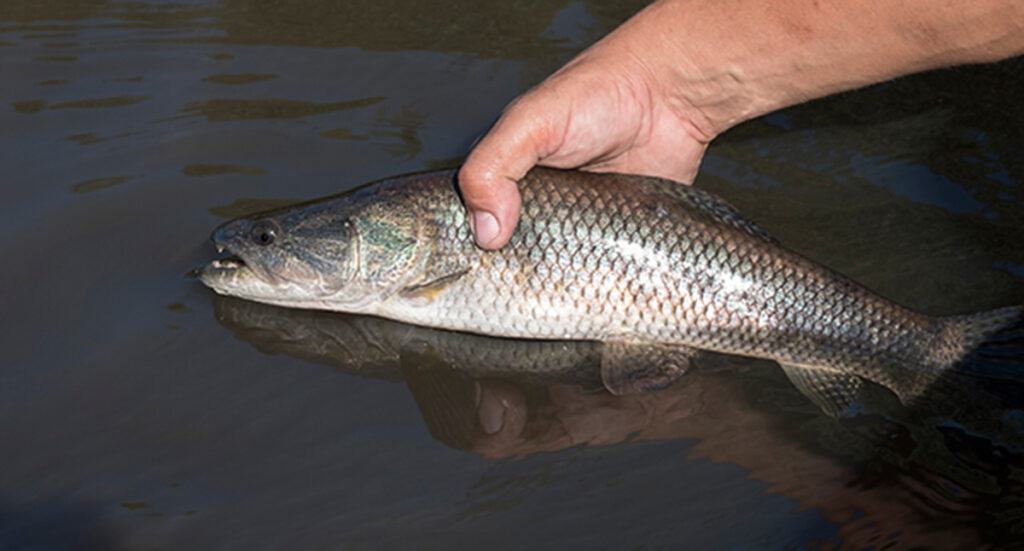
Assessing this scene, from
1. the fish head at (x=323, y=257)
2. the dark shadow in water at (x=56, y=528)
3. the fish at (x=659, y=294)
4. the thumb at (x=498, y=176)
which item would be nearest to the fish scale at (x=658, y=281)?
the fish at (x=659, y=294)

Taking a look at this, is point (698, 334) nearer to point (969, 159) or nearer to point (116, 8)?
point (969, 159)

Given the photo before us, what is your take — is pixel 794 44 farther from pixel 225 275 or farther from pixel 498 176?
pixel 225 275

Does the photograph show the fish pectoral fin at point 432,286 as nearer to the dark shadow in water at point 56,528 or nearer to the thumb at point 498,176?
the thumb at point 498,176

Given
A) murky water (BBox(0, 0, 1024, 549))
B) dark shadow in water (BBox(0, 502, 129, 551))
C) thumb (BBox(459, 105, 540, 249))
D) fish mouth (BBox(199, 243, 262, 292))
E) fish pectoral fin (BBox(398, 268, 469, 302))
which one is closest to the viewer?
dark shadow in water (BBox(0, 502, 129, 551))

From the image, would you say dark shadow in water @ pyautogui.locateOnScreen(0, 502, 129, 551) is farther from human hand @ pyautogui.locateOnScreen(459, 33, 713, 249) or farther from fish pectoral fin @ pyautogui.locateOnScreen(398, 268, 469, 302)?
human hand @ pyautogui.locateOnScreen(459, 33, 713, 249)

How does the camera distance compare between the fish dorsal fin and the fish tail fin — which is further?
the fish dorsal fin

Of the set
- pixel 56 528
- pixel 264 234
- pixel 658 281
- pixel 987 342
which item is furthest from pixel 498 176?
pixel 987 342

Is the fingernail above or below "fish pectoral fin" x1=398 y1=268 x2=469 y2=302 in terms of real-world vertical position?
above

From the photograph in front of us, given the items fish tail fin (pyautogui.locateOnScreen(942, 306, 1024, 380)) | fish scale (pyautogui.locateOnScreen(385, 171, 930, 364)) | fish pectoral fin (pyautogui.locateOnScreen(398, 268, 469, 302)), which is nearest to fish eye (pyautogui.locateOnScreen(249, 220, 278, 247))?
fish pectoral fin (pyautogui.locateOnScreen(398, 268, 469, 302))
